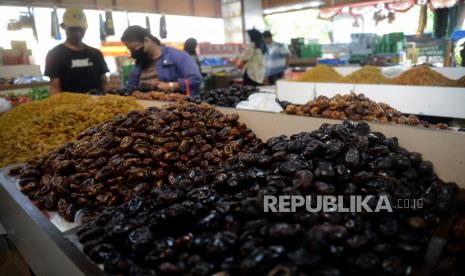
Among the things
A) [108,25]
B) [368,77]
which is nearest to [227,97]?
[368,77]

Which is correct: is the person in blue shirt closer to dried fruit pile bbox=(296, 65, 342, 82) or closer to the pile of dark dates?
the pile of dark dates

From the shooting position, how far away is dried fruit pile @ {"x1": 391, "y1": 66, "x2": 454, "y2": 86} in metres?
3.02

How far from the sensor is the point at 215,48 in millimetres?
8859

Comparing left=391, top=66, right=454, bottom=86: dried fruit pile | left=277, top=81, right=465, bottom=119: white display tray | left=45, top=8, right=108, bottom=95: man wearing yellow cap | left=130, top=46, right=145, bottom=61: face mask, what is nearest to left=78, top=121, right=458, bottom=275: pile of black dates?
Answer: left=277, top=81, right=465, bottom=119: white display tray

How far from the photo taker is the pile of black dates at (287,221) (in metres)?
0.83

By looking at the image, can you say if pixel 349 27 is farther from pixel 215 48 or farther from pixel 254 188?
pixel 254 188

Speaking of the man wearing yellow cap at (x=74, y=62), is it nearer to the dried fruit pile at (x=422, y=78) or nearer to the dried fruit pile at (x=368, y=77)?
the dried fruit pile at (x=368, y=77)

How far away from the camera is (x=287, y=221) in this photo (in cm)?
93

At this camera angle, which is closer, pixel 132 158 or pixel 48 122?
pixel 132 158

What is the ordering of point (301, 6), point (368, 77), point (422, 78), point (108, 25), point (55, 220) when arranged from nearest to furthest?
point (55, 220), point (422, 78), point (368, 77), point (108, 25), point (301, 6)

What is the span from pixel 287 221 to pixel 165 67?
112 inches

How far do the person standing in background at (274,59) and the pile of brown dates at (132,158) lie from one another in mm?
4488

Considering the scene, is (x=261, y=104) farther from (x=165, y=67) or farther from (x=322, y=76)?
(x=322, y=76)

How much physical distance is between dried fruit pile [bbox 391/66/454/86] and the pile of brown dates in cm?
210
